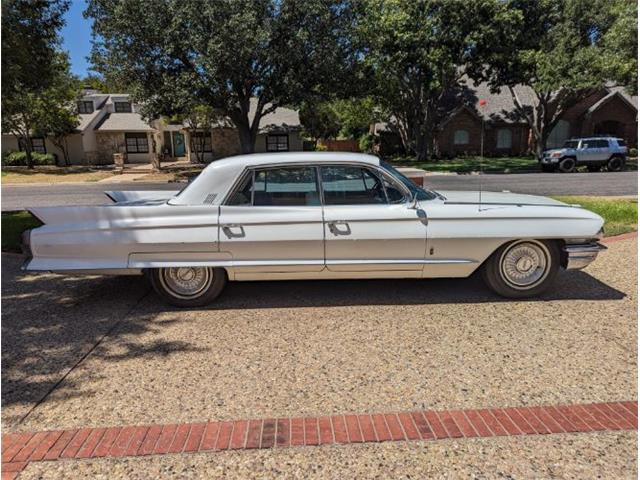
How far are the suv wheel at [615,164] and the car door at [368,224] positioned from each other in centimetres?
2359

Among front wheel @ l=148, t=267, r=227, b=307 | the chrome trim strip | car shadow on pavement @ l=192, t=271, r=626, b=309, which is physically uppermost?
the chrome trim strip

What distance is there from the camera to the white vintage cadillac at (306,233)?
176 inches

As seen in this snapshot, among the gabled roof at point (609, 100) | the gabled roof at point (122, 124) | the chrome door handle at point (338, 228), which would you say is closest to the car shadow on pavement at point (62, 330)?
the chrome door handle at point (338, 228)

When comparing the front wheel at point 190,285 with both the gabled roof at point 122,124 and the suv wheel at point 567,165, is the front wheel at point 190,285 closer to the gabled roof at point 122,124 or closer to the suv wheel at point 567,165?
the suv wheel at point 567,165

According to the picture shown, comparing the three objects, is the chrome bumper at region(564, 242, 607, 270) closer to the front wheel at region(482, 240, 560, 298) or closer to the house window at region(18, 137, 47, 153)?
the front wheel at region(482, 240, 560, 298)

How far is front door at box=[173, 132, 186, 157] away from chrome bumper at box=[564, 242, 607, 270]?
38862mm

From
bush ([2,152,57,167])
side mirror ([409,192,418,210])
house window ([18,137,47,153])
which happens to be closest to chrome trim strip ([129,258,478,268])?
side mirror ([409,192,418,210])

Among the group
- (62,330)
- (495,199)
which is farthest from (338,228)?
(62,330)

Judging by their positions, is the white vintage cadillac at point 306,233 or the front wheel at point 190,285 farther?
the front wheel at point 190,285

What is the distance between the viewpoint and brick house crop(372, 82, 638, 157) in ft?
117

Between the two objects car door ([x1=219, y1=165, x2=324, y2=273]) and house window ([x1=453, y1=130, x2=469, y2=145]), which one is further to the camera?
house window ([x1=453, y1=130, x2=469, y2=145])

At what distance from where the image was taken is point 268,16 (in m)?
19.1

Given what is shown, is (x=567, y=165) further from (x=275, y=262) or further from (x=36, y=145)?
(x=36, y=145)

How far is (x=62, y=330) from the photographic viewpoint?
4266 mm
